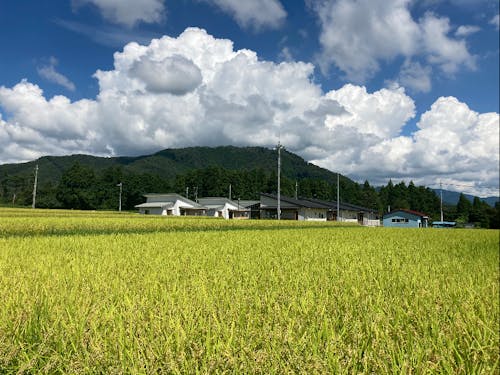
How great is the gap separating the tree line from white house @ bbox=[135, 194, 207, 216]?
15.8m

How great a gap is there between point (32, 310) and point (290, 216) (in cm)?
4764

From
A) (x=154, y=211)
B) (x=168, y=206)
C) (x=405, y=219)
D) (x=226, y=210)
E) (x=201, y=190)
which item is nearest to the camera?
(x=405, y=219)

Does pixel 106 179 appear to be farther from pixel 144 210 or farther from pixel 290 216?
pixel 290 216

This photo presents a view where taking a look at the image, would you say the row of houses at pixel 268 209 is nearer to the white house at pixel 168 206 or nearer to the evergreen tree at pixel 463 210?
the white house at pixel 168 206

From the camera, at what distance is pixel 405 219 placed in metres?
59.6

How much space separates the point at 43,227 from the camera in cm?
1577

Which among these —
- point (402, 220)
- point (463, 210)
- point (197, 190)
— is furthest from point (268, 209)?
point (463, 210)

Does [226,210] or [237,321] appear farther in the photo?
[226,210]

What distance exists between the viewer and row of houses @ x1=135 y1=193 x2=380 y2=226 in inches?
1978

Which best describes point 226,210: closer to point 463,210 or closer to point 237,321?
point 463,210

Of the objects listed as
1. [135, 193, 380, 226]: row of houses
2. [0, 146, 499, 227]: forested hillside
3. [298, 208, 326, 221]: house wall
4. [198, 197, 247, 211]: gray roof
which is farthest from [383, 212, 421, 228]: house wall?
[198, 197, 247, 211]: gray roof

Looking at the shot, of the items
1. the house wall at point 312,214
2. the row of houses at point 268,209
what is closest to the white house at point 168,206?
the row of houses at point 268,209

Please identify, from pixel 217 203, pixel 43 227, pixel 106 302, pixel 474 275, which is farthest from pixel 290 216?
pixel 106 302

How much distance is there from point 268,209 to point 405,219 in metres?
25.4
